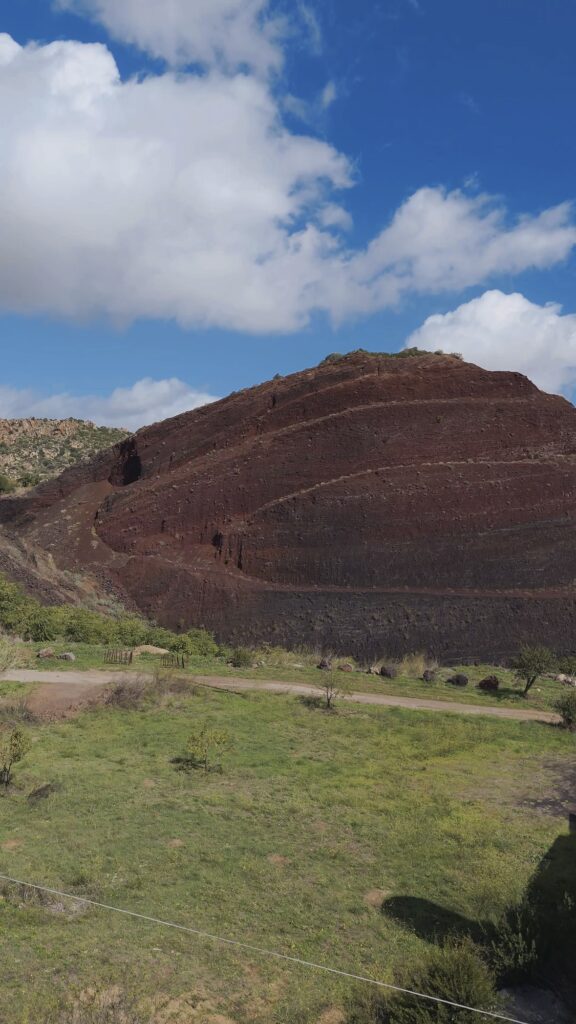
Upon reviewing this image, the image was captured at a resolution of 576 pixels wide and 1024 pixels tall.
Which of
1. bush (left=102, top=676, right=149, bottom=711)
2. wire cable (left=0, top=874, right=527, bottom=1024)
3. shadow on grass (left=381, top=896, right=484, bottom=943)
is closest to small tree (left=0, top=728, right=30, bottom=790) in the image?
wire cable (left=0, top=874, right=527, bottom=1024)

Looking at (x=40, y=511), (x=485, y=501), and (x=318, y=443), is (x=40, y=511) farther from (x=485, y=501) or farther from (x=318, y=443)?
(x=485, y=501)

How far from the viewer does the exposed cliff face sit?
2619 centimetres

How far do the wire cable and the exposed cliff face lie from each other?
19.1 m

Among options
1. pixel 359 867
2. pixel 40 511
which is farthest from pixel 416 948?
pixel 40 511

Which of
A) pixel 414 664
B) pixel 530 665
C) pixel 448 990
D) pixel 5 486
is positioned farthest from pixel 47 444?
pixel 448 990

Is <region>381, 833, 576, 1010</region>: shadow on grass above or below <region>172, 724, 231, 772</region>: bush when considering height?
below

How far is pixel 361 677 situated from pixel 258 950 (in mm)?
15528

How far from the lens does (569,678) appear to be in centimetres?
2312

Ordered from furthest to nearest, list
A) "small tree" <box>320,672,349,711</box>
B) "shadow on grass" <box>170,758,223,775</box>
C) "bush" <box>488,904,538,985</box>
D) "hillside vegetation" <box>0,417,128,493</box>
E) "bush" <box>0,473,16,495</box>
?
"hillside vegetation" <box>0,417,128,493</box> < "bush" <box>0,473,16,495</box> < "small tree" <box>320,672,349,711</box> < "shadow on grass" <box>170,758,223,775</box> < "bush" <box>488,904,538,985</box>

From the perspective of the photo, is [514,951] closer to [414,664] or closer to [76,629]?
[414,664]

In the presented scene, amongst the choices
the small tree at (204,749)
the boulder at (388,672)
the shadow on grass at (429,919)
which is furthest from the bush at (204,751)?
the boulder at (388,672)

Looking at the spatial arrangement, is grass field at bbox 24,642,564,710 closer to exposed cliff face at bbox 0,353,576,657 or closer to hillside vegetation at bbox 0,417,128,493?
exposed cliff face at bbox 0,353,576,657

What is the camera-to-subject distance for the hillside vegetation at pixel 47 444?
190ft

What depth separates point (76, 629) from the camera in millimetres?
24281
